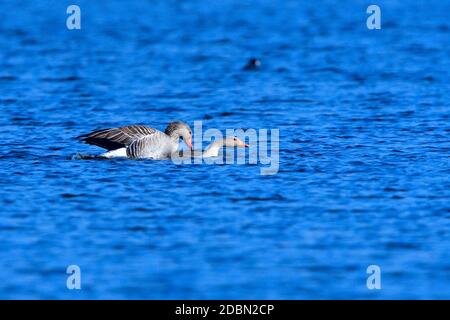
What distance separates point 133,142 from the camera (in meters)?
16.6

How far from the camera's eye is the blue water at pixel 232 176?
11.0 meters

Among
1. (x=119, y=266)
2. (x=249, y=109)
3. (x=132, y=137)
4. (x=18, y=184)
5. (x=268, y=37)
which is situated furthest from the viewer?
(x=268, y=37)

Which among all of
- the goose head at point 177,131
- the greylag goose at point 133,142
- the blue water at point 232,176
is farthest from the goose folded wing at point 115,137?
the goose head at point 177,131

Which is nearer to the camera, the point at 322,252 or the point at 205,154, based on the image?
the point at 322,252

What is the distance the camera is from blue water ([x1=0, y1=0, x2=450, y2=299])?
11.0 metres


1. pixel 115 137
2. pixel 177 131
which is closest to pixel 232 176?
pixel 177 131

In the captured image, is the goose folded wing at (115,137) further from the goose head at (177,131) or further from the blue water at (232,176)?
the goose head at (177,131)

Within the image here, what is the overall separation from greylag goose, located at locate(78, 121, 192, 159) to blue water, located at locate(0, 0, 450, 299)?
259 millimetres

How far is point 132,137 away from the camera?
16594mm

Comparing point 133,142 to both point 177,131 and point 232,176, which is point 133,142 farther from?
point 232,176

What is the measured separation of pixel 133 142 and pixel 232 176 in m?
1.95

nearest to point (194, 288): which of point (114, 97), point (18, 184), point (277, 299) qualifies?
point (277, 299)
